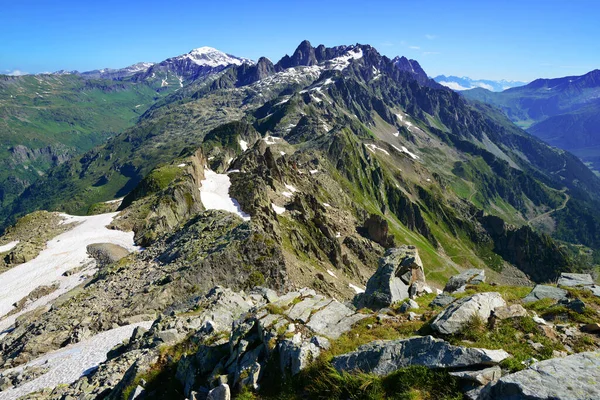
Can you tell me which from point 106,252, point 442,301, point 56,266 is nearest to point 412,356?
point 442,301

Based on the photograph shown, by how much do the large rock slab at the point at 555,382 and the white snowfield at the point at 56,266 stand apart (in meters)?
48.6

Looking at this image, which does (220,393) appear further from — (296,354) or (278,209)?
(278,209)

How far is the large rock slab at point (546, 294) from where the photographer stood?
1889cm

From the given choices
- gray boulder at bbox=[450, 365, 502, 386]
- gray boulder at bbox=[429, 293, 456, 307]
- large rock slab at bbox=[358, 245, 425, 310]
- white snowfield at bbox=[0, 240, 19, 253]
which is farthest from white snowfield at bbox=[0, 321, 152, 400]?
white snowfield at bbox=[0, 240, 19, 253]

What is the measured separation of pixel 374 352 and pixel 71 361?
86.2 ft

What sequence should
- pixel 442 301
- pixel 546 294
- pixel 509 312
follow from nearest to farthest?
pixel 509 312 < pixel 546 294 < pixel 442 301

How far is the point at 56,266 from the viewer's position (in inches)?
2009

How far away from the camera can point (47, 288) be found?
→ 45938 millimetres

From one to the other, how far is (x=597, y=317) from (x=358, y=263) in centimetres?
10174

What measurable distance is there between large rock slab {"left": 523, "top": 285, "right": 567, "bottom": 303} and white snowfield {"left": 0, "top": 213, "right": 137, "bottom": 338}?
163ft

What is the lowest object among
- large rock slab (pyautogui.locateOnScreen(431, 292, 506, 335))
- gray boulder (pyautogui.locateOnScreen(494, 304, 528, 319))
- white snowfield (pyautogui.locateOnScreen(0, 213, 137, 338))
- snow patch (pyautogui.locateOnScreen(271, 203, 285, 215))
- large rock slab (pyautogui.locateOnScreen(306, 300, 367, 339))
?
snow patch (pyautogui.locateOnScreen(271, 203, 285, 215))

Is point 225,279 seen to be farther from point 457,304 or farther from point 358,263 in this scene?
point 358,263

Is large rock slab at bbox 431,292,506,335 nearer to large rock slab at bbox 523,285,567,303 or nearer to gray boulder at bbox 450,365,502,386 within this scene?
gray boulder at bbox 450,365,502,386

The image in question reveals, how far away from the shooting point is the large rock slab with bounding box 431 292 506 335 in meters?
14.1
